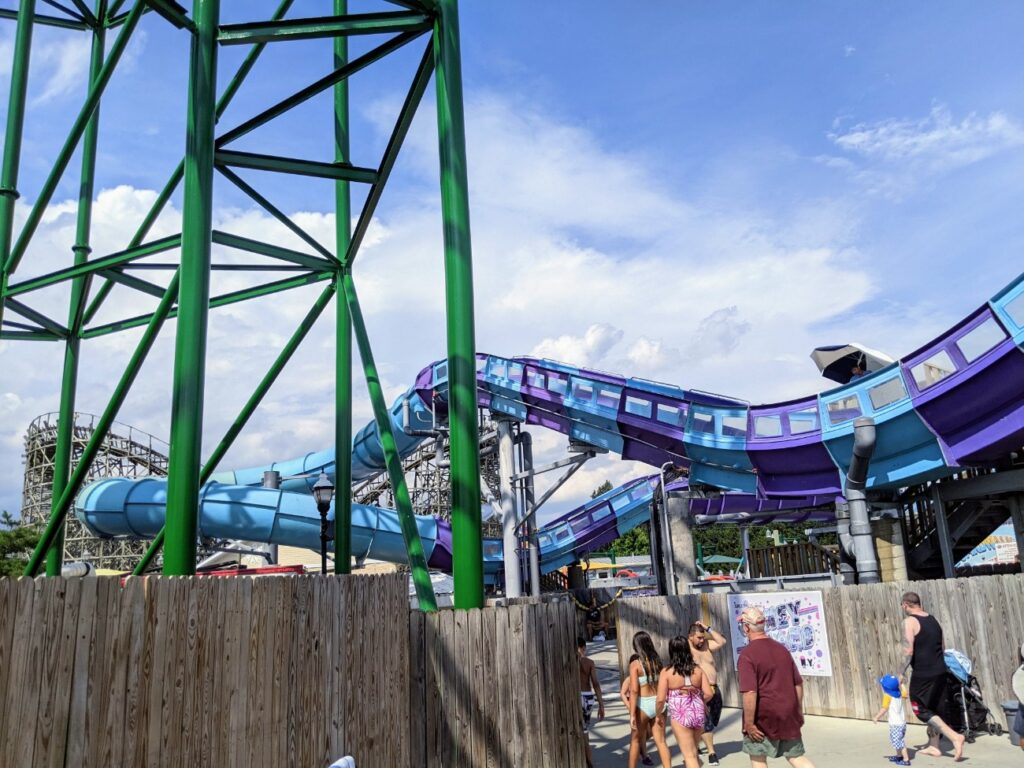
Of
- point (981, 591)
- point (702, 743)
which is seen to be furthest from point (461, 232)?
point (981, 591)

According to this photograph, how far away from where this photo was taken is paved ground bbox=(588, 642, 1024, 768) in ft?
26.1

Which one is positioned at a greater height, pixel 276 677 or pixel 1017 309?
pixel 1017 309

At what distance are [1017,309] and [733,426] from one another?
19.6 feet

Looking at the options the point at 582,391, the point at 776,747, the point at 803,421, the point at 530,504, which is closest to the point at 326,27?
the point at 776,747

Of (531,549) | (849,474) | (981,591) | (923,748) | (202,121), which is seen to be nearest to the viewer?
(202,121)

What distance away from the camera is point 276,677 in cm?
511

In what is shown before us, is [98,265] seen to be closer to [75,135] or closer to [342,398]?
[75,135]

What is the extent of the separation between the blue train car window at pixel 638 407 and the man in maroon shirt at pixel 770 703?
491 inches

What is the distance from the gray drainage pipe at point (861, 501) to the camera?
563 inches

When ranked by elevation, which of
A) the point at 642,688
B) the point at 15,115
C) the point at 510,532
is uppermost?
the point at 15,115

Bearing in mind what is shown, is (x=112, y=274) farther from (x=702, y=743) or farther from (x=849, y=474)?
(x=849, y=474)

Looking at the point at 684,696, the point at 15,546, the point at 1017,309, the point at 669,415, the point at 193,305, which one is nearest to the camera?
the point at 193,305

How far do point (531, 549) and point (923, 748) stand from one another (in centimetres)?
1223

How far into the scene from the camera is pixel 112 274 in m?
9.69
